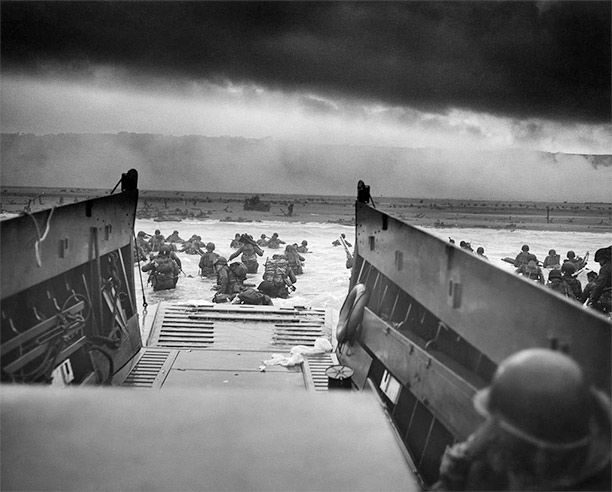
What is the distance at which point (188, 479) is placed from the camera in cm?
125

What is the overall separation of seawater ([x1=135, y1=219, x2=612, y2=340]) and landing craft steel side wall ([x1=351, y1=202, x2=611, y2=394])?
150 centimetres

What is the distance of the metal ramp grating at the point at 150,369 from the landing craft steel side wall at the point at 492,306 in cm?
224

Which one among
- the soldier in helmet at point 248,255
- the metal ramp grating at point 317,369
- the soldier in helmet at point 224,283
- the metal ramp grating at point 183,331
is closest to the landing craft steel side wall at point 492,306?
the metal ramp grating at point 317,369

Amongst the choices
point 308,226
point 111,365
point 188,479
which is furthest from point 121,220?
point 308,226

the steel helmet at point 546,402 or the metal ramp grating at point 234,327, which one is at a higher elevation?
the steel helmet at point 546,402

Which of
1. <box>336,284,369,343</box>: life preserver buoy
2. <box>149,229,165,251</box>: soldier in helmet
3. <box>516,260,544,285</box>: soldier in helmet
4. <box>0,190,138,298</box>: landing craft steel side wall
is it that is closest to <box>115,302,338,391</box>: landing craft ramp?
<box>336,284,369,343</box>: life preserver buoy

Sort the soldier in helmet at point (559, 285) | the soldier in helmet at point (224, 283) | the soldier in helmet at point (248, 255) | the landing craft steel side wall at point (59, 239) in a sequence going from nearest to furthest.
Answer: the landing craft steel side wall at point (59, 239), the soldier in helmet at point (559, 285), the soldier in helmet at point (224, 283), the soldier in helmet at point (248, 255)

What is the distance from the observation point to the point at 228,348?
5.73m

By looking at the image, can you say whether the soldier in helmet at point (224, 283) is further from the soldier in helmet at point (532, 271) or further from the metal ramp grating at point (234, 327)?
the soldier in helmet at point (532, 271)

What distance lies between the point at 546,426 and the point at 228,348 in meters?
4.62

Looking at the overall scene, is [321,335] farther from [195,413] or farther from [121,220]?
[195,413]

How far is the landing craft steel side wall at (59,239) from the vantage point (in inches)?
119

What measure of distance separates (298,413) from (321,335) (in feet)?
15.5

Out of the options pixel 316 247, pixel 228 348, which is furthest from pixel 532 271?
pixel 316 247
